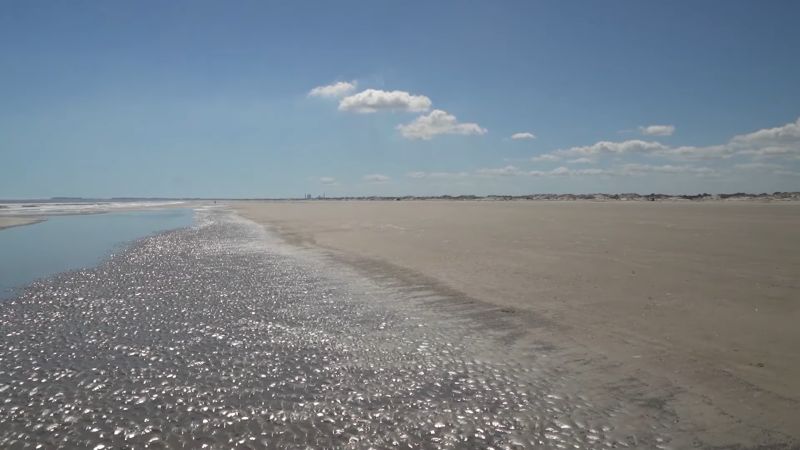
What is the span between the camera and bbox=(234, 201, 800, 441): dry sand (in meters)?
6.37

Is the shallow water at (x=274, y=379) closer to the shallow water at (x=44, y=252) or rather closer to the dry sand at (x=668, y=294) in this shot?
the dry sand at (x=668, y=294)

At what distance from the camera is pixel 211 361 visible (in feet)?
24.9

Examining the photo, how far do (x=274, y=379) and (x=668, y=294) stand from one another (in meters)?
9.68

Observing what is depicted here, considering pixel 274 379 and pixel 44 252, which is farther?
pixel 44 252

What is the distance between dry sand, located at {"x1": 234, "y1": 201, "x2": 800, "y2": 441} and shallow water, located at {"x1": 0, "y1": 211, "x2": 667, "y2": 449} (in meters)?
1.50

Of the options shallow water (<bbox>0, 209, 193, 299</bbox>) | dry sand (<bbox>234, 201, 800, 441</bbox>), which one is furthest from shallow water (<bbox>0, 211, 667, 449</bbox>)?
shallow water (<bbox>0, 209, 193, 299</bbox>)

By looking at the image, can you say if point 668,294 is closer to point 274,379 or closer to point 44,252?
point 274,379

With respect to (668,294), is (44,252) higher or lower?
lower

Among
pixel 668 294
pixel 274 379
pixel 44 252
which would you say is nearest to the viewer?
pixel 274 379

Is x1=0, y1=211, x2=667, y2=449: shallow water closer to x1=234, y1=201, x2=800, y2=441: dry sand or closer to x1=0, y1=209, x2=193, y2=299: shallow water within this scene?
x1=234, y1=201, x2=800, y2=441: dry sand

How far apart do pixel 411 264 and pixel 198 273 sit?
300 inches

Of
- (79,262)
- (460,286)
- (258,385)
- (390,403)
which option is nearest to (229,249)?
(79,262)

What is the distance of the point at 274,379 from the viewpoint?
22.5ft

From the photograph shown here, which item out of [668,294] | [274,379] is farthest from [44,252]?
[668,294]
